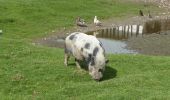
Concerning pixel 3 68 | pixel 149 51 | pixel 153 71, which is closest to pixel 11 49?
pixel 3 68

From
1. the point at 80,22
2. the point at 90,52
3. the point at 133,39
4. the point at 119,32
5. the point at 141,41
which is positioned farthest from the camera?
the point at 119,32

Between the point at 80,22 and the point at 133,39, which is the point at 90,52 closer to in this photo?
the point at 133,39

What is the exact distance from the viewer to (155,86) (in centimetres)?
2500

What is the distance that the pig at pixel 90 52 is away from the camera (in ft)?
85.4

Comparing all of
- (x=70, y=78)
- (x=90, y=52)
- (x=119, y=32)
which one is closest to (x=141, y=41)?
(x=119, y=32)

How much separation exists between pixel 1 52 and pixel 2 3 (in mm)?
32432

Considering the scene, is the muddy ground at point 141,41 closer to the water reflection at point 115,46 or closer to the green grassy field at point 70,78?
the water reflection at point 115,46

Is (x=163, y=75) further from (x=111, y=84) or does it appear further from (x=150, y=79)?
(x=111, y=84)

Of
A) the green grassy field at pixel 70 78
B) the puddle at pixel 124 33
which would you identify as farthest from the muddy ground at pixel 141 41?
the green grassy field at pixel 70 78

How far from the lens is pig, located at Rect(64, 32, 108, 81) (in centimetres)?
2602

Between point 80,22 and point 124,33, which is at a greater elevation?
point 80,22

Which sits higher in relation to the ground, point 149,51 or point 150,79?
point 150,79

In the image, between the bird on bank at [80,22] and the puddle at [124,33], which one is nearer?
the puddle at [124,33]

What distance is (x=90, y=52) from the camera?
26312 mm
